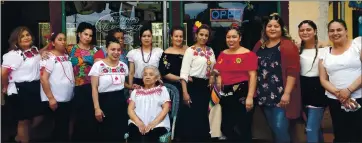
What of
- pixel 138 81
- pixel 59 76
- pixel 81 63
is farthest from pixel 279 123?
pixel 59 76

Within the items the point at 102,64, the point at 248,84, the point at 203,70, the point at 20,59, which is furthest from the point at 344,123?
the point at 20,59

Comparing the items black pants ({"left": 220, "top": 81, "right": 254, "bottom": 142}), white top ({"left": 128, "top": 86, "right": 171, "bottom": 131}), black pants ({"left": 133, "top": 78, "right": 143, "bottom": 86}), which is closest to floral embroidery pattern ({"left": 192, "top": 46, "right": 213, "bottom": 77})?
black pants ({"left": 220, "top": 81, "right": 254, "bottom": 142})

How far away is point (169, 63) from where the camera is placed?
6.62 meters

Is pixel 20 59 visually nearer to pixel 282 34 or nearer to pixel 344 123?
pixel 282 34

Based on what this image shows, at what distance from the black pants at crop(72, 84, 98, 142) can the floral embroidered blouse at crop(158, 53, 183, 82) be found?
90cm

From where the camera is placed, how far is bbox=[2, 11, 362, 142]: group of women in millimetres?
6043

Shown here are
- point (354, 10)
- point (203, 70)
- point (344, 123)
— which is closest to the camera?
point (344, 123)

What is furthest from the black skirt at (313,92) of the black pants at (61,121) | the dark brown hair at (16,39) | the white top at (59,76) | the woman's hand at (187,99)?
the dark brown hair at (16,39)

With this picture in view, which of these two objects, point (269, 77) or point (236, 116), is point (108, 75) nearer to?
point (236, 116)

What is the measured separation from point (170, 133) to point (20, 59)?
194cm

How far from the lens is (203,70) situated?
21.4ft

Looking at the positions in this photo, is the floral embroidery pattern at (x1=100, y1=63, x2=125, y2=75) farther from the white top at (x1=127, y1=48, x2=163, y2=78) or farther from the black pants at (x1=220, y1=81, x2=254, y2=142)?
the black pants at (x1=220, y1=81, x2=254, y2=142)

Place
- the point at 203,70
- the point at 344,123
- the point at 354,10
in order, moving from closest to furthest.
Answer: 1. the point at 344,123
2. the point at 203,70
3. the point at 354,10

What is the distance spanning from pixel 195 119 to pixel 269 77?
1.13 m
